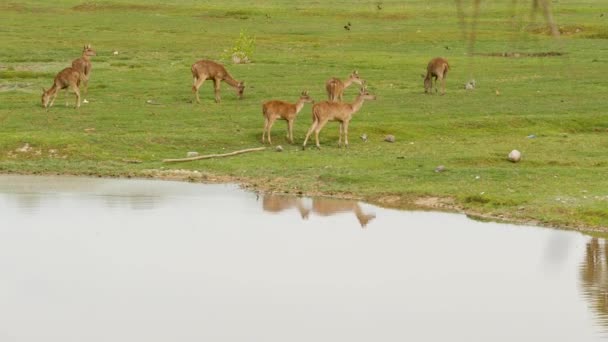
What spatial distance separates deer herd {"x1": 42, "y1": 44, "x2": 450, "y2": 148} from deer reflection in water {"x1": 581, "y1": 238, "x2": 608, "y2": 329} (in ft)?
22.4

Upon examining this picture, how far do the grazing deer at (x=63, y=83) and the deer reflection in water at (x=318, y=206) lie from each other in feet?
23.9

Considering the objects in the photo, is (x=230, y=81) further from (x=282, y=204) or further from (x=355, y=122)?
(x=282, y=204)

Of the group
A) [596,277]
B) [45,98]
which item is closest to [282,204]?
[596,277]

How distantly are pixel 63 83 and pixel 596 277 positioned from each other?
13.9m

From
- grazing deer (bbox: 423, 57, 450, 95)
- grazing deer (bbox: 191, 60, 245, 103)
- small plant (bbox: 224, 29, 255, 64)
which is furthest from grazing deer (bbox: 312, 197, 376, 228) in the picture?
small plant (bbox: 224, 29, 255, 64)

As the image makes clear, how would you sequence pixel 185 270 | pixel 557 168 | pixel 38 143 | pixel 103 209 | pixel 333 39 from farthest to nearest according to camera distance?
pixel 333 39, pixel 38 143, pixel 557 168, pixel 103 209, pixel 185 270

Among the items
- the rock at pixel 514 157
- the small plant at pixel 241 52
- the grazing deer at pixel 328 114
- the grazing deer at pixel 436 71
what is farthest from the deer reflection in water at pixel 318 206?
the small plant at pixel 241 52

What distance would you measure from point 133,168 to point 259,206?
345cm

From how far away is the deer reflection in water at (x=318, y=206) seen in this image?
Answer: 17328mm

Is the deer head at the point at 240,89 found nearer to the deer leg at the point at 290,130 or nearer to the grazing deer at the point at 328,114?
the deer leg at the point at 290,130

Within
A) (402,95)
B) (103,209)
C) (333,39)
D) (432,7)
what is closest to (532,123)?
(402,95)

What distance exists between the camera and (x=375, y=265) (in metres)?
14.4

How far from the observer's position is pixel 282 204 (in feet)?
59.1

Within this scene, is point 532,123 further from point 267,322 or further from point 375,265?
point 267,322
